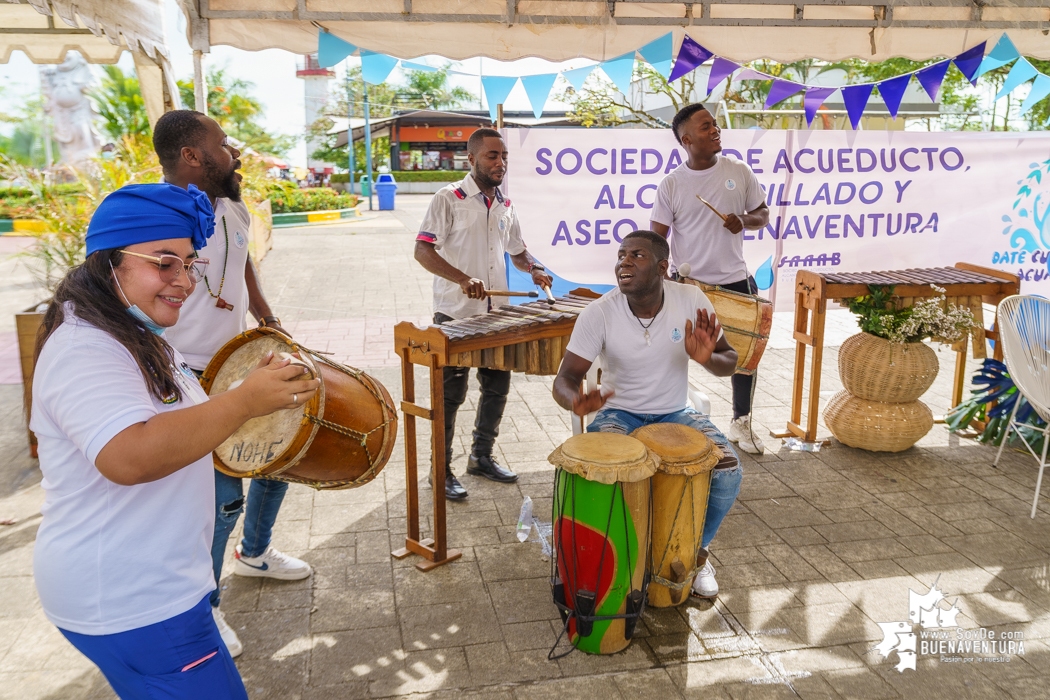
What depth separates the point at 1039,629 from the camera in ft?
11.2

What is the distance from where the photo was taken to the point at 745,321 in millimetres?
4668

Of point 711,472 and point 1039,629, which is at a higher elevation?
point 711,472

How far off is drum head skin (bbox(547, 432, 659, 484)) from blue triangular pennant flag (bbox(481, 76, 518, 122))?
343cm

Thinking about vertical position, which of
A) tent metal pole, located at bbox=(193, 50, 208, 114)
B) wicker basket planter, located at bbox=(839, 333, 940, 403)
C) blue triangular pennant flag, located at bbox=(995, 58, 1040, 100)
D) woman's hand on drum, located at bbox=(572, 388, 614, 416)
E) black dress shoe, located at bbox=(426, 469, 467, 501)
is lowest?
black dress shoe, located at bbox=(426, 469, 467, 501)

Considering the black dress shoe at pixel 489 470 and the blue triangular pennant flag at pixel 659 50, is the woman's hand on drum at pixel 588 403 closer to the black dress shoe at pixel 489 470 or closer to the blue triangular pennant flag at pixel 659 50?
the black dress shoe at pixel 489 470

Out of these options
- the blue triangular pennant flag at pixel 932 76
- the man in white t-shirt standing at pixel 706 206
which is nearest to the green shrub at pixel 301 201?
the man in white t-shirt standing at pixel 706 206

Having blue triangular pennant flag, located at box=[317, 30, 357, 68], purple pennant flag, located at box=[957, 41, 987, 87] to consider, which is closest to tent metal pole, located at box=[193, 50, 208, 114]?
blue triangular pennant flag, located at box=[317, 30, 357, 68]

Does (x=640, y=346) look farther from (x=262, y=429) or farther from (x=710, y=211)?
(x=710, y=211)

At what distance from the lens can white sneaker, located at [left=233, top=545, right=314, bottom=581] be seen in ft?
12.4

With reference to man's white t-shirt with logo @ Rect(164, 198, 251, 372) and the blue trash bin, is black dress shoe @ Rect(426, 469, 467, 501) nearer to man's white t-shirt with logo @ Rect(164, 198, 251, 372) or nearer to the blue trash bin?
man's white t-shirt with logo @ Rect(164, 198, 251, 372)

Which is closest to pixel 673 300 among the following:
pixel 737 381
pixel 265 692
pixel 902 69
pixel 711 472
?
pixel 711 472

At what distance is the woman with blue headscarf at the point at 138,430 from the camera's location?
168 cm

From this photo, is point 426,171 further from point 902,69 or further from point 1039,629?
point 1039,629

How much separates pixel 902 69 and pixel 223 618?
14932 mm
